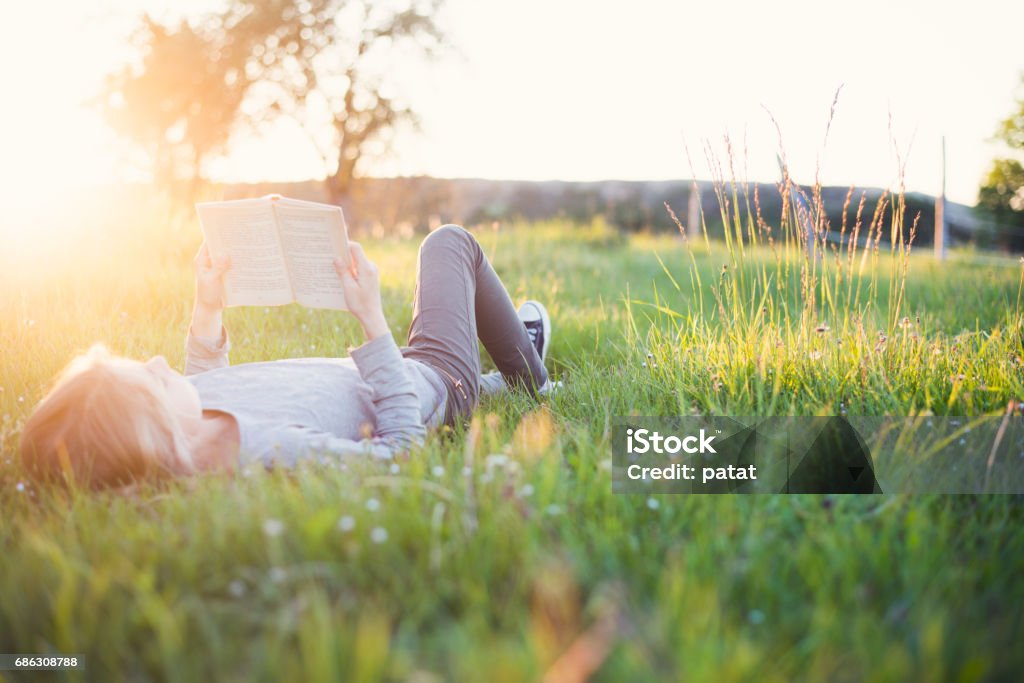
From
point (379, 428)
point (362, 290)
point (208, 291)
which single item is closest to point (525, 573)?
point (379, 428)

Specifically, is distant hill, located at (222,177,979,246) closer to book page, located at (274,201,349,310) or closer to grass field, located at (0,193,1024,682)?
book page, located at (274,201,349,310)

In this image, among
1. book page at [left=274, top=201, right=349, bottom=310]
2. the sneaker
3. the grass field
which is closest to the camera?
the grass field

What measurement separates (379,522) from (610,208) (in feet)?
62.3

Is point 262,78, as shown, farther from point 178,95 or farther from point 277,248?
point 277,248

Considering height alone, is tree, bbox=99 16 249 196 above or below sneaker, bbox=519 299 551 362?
above

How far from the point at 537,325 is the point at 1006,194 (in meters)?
16.6

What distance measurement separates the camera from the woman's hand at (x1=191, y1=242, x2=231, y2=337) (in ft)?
8.20

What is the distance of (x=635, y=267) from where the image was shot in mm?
8195

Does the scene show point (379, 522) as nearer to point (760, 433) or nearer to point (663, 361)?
point (760, 433)

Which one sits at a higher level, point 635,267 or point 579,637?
point 635,267

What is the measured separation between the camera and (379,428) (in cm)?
227

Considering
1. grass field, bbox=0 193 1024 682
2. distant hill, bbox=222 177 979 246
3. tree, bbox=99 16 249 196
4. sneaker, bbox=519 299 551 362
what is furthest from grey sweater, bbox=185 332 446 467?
tree, bbox=99 16 249 196

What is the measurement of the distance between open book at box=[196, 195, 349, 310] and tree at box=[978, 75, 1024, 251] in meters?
13.4

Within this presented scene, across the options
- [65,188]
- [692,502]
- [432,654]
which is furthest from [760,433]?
[65,188]
